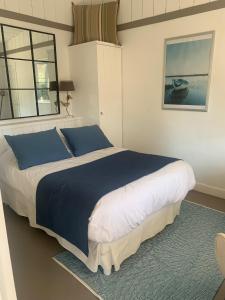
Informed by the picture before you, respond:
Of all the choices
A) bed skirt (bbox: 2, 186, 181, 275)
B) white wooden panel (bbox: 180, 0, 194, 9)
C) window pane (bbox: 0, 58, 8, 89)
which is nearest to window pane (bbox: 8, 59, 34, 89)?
window pane (bbox: 0, 58, 8, 89)

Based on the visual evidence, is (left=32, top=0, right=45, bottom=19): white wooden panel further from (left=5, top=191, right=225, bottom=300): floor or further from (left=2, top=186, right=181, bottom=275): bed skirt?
(left=5, top=191, right=225, bottom=300): floor

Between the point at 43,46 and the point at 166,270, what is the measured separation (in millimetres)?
3236

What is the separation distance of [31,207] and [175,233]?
1.48 metres

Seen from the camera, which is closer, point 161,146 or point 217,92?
point 217,92

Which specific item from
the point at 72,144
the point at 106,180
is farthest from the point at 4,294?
the point at 72,144

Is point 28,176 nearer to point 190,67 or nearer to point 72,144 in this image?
point 72,144

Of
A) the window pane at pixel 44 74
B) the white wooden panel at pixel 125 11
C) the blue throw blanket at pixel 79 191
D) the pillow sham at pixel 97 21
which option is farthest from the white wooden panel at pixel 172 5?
the blue throw blanket at pixel 79 191

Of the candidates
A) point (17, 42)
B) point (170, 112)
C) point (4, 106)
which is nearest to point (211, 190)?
point (170, 112)

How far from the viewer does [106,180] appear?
6.51 feet

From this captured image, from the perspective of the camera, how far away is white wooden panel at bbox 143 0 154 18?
10.5 ft

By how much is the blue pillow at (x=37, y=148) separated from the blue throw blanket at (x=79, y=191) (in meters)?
0.43

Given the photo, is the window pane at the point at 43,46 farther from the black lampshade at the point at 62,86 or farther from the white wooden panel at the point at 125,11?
the white wooden panel at the point at 125,11

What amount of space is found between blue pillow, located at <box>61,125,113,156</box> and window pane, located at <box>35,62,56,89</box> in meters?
0.94

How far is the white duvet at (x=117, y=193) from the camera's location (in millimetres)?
1669
